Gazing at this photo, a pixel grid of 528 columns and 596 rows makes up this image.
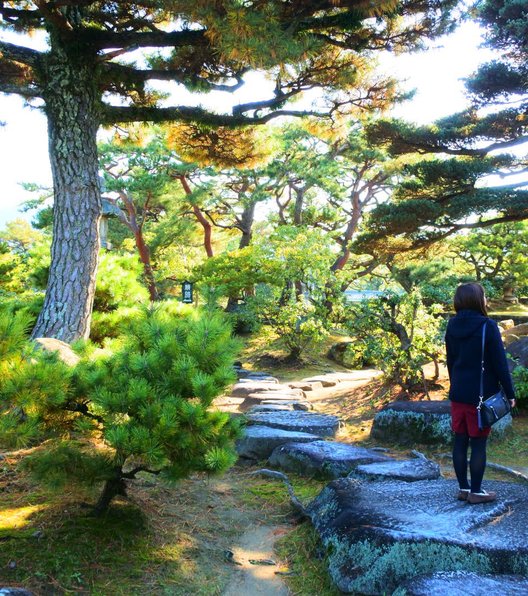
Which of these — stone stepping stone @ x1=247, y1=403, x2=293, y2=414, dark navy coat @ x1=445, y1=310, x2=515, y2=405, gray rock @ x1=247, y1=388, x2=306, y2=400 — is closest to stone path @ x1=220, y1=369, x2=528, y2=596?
dark navy coat @ x1=445, y1=310, x2=515, y2=405

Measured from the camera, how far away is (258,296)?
38.1 ft

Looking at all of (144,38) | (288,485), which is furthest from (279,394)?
(144,38)

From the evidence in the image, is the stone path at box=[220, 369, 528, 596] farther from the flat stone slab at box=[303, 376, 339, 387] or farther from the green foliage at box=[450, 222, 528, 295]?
the green foliage at box=[450, 222, 528, 295]

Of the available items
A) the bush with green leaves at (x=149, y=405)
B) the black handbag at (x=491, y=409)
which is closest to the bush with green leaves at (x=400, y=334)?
the black handbag at (x=491, y=409)

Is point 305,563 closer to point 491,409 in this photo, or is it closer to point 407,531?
point 407,531

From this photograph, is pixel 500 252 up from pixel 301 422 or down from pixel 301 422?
→ up

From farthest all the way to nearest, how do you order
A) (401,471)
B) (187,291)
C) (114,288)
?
(187,291) < (114,288) < (401,471)

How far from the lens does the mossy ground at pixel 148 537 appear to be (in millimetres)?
2326

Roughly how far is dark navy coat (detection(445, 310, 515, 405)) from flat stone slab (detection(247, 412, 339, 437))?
2284 mm

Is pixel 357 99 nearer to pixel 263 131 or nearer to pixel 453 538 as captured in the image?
pixel 263 131

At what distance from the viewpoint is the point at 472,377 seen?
2.92m

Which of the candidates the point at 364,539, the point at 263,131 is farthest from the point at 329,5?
the point at 364,539

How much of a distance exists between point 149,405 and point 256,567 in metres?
1.15

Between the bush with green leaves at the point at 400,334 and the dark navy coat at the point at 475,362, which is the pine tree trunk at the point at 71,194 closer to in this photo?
the bush with green leaves at the point at 400,334
